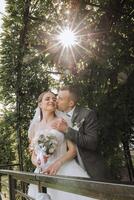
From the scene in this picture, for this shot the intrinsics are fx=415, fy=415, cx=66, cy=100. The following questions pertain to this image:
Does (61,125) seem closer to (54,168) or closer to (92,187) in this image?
(54,168)

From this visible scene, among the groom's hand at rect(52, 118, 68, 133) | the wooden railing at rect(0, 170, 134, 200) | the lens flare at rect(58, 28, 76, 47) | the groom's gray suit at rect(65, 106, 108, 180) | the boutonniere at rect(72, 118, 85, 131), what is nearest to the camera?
the wooden railing at rect(0, 170, 134, 200)

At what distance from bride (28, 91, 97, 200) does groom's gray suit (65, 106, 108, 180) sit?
163mm

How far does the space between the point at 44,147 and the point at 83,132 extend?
393 millimetres

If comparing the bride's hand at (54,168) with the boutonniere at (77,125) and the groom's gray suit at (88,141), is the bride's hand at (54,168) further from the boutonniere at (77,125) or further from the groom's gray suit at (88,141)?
the boutonniere at (77,125)

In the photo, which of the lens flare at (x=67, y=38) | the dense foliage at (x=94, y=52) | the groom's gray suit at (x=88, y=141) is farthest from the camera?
the lens flare at (x=67, y=38)

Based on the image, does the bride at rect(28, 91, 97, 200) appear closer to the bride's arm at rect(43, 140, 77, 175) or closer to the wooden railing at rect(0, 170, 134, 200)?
the bride's arm at rect(43, 140, 77, 175)

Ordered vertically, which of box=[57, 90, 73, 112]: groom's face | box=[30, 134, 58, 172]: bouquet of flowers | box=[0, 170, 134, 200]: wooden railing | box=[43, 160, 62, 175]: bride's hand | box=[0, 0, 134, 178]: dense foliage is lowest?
box=[0, 170, 134, 200]: wooden railing

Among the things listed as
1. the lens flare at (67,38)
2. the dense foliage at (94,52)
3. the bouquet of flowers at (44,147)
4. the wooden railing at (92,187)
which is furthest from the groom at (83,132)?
the lens flare at (67,38)

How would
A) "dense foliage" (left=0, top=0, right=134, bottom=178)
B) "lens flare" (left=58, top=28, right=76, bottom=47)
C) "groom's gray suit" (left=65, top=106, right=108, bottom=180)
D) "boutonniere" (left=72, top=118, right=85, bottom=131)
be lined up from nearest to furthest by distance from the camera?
1. "groom's gray suit" (left=65, top=106, right=108, bottom=180)
2. "boutonniere" (left=72, top=118, right=85, bottom=131)
3. "dense foliage" (left=0, top=0, right=134, bottom=178)
4. "lens flare" (left=58, top=28, right=76, bottom=47)

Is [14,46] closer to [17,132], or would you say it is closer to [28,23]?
[28,23]

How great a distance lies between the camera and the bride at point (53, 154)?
3.52m

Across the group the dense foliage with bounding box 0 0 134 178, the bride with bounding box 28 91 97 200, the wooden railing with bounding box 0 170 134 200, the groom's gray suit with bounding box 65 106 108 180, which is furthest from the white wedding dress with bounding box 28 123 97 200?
Result: the dense foliage with bounding box 0 0 134 178

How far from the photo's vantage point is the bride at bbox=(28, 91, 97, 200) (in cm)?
352

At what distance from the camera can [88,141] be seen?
3260 millimetres
